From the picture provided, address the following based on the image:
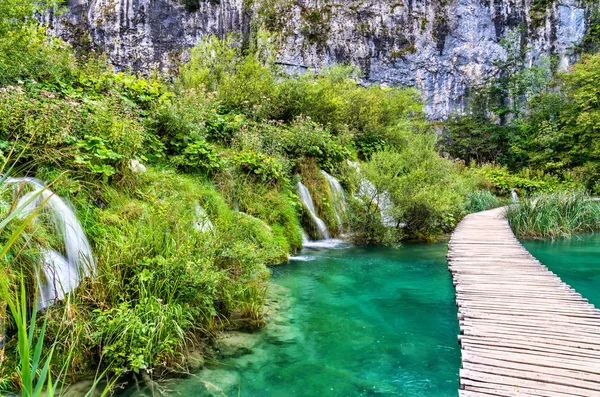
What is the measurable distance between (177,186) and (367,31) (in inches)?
1103

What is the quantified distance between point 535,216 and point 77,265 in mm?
12023

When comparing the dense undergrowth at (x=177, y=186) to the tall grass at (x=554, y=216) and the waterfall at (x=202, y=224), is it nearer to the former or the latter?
the waterfall at (x=202, y=224)

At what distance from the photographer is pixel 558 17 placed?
30.1m

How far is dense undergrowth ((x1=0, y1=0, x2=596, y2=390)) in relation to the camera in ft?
11.4

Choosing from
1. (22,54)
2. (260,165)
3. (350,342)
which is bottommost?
(350,342)

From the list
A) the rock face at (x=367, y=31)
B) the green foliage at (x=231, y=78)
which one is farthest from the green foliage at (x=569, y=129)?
the green foliage at (x=231, y=78)

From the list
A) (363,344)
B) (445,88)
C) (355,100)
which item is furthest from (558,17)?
(363,344)

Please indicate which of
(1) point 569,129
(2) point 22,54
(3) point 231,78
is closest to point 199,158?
(2) point 22,54

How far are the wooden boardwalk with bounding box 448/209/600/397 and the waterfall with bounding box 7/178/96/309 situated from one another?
3.59 metres

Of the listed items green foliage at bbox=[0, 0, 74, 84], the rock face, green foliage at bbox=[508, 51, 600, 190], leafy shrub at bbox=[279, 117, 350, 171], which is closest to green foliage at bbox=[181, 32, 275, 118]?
leafy shrub at bbox=[279, 117, 350, 171]

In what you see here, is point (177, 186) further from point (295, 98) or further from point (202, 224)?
point (295, 98)

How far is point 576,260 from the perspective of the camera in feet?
28.2

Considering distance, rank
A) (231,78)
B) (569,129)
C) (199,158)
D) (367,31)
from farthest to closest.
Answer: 1. (367,31)
2. (569,129)
3. (231,78)
4. (199,158)

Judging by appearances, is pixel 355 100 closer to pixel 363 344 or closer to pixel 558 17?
pixel 363 344
